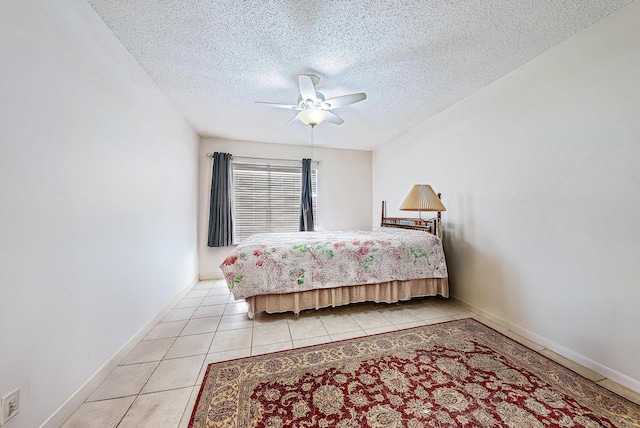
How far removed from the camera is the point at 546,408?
1.27 metres

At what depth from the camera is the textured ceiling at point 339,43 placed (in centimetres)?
148

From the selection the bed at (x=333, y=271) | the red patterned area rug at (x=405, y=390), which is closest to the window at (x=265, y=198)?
the bed at (x=333, y=271)

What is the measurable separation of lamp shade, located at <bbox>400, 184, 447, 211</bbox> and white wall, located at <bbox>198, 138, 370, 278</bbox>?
1.96 metres

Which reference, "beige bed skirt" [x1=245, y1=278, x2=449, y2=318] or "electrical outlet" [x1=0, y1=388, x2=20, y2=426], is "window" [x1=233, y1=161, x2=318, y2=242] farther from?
"electrical outlet" [x1=0, y1=388, x2=20, y2=426]

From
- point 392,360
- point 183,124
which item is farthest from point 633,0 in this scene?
point 183,124

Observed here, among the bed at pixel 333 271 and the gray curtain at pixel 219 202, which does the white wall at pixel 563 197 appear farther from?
the gray curtain at pixel 219 202

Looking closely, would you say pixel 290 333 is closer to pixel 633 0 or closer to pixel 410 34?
pixel 410 34

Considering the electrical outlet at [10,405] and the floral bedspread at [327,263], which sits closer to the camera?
the electrical outlet at [10,405]

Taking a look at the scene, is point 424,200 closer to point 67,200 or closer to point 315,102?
point 315,102

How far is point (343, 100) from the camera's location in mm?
2219

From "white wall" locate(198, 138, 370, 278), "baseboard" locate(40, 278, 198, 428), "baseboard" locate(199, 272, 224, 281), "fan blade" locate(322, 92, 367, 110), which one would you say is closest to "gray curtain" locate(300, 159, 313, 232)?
"white wall" locate(198, 138, 370, 278)

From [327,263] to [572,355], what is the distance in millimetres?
2007

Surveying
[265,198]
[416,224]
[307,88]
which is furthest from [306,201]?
[307,88]

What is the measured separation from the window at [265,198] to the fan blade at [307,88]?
2.18 m
